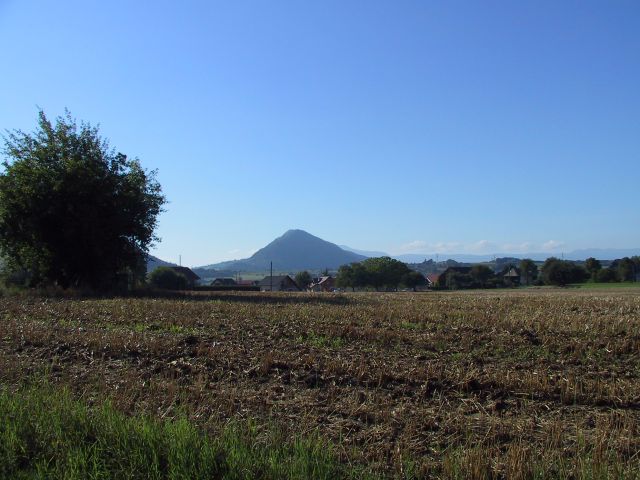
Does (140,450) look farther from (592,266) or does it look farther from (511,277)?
(511,277)

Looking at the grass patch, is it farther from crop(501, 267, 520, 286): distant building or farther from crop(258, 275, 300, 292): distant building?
crop(501, 267, 520, 286): distant building

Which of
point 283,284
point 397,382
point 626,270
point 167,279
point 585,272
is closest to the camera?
point 397,382

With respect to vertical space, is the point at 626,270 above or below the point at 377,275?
below

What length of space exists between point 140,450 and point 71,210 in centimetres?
3110

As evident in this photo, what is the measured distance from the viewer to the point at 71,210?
32969 millimetres

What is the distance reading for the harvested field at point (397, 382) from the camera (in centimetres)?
553

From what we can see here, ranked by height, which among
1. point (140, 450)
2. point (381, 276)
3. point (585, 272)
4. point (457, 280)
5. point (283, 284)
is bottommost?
point (140, 450)

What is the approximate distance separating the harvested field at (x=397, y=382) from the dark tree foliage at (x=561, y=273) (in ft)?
319

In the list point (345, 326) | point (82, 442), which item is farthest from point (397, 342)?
point (82, 442)

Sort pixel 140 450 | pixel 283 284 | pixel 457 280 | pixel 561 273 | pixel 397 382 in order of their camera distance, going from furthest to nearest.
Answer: pixel 283 284, pixel 457 280, pixel 561 273, pixel 397 382, pixel 140 450

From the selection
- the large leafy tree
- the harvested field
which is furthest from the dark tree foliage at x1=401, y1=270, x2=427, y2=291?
the harvested field

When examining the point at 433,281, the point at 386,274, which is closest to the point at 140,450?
the point at 386,274

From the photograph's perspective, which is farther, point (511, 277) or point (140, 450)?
point (511, 277)

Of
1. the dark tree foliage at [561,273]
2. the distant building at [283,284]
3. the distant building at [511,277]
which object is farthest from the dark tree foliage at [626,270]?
the distant building at [283,284]
